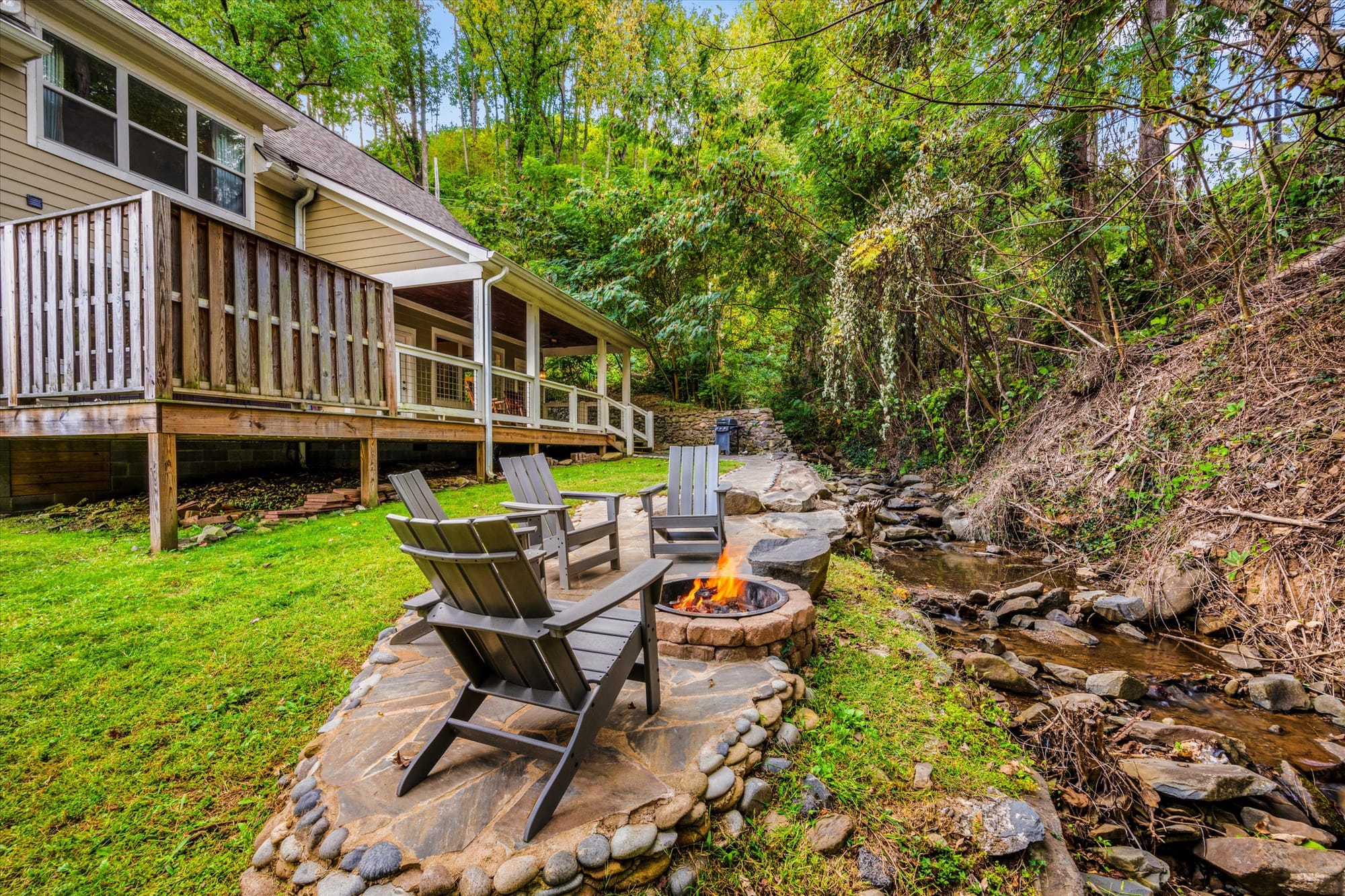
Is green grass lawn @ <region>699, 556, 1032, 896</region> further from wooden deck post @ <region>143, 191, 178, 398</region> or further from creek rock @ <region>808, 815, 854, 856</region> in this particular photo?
wooden deck post @ <region>143, 191, 178, 398</region>

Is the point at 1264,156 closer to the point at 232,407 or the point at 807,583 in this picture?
the point at 807,583

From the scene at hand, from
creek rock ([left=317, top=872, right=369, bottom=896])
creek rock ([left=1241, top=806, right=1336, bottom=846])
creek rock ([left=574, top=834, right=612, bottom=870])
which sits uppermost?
creek rock ([left=574, top=834, right=612, bottom=870])

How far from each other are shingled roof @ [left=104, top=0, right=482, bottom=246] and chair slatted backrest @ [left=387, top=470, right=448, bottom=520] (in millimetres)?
6695

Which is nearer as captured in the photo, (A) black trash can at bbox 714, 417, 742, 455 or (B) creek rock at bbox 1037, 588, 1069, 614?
(B) creek rock at bbox 1037, 588, 1069, 614

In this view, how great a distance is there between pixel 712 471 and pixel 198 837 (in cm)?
327

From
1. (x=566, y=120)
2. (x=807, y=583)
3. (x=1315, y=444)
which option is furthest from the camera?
(x=566, y=120)

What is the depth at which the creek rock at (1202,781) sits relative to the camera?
210 cm

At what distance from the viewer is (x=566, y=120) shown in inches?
857

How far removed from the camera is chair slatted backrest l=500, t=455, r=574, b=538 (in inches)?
145

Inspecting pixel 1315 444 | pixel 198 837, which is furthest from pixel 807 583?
pixel 1315 444

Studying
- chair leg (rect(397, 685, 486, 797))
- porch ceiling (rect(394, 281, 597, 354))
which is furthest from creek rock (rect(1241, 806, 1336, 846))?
porch ceiling (rect(394, 281, 597, 354))

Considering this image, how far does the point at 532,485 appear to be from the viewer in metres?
3.73

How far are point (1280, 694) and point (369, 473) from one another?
7602 mm

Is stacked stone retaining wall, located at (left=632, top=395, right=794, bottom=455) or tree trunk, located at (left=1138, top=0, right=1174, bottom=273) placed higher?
Answer: tree trunk, located at (left=1138, top=0, right=1174, bottom=273)
